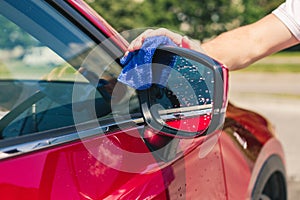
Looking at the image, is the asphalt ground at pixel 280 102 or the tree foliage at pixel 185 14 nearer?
the asphalt ground at pixel 280 102

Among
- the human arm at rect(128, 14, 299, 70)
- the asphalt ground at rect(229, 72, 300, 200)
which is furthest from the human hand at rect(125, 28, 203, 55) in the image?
the asphalt ground at rect(229, 72, 300, 200)

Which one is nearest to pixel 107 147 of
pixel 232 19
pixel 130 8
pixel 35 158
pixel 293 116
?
pixel 35 158

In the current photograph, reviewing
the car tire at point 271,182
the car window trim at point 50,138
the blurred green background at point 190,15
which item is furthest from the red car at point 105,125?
the blurred green background at point 190,15

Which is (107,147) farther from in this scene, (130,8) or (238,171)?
(130,8)

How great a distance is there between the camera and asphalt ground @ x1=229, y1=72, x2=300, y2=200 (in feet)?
19.5

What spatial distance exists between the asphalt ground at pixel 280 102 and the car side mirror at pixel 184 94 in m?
3.13

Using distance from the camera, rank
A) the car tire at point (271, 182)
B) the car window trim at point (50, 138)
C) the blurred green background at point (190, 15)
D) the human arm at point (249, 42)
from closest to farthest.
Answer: the car window trim at point (50, 138)
the human arm at point (249, 42)
the car tire at point (271, 182)
the blurred green background at point (190, 15)

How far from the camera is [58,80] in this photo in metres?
2.51

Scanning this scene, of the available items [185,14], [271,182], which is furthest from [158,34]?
[185,14]

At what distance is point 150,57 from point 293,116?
25.2 feet

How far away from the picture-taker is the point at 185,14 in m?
21.8

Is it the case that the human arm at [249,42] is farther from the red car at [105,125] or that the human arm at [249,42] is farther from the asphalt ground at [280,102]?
the asphalt ground at [280,102]

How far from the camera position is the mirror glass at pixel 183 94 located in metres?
1.72

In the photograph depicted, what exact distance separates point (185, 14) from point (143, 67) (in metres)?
20.4
